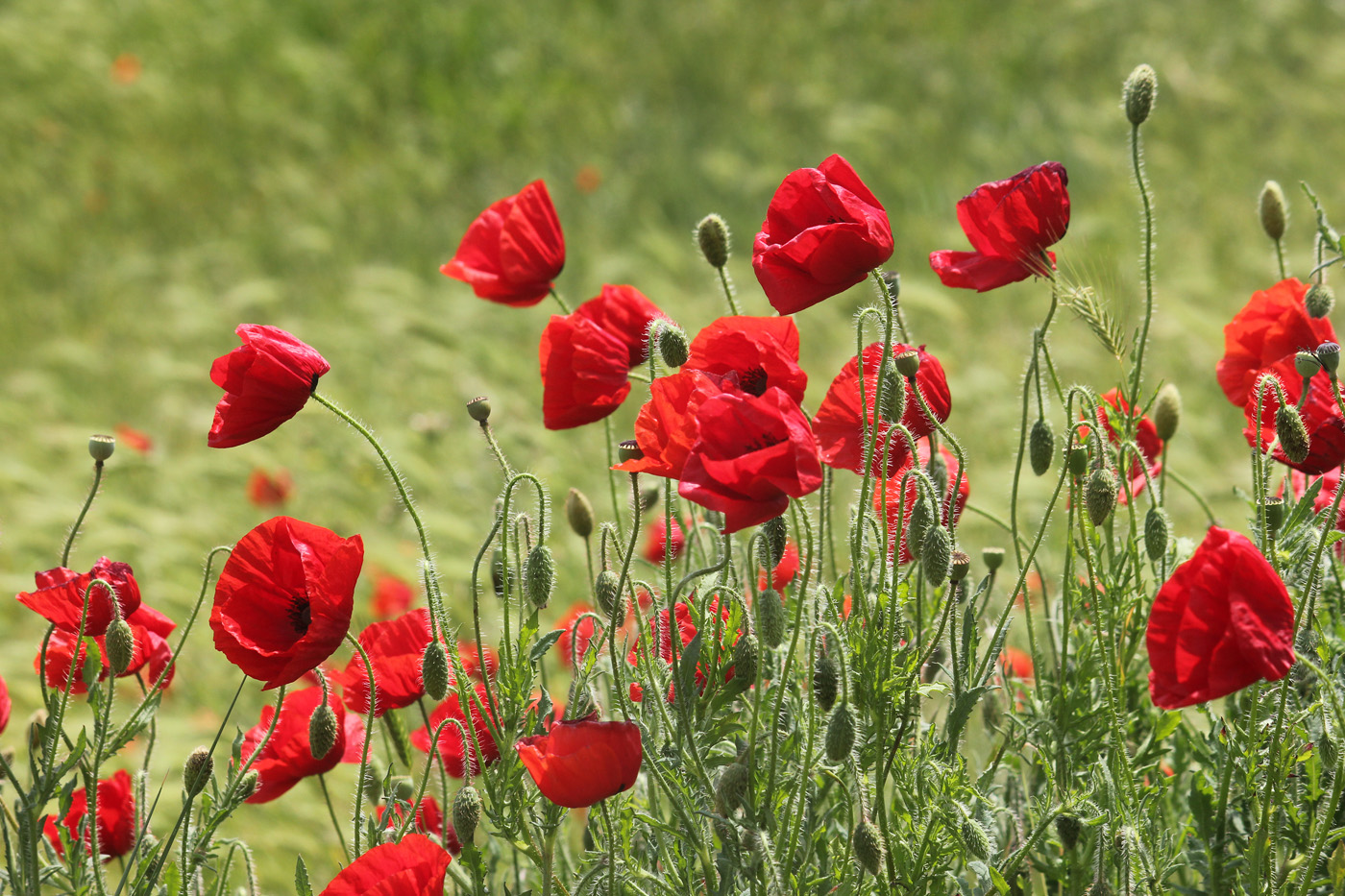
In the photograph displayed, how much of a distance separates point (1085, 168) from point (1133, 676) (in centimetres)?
364

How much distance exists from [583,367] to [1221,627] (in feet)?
1.98

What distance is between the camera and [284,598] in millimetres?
1090

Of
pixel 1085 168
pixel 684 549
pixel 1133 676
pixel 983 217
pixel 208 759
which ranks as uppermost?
pixel 1085 168

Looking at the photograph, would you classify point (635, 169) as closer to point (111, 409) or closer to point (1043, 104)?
point (1043, 104)

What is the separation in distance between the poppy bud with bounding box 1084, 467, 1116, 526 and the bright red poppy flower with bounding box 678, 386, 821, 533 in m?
0.32

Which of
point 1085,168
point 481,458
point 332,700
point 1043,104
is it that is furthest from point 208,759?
point 1043,104

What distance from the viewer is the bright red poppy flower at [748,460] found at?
2.93 feet

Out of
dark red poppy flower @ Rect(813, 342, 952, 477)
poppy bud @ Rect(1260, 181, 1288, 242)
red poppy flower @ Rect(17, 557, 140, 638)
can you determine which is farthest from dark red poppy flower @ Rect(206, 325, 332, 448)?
poppy bud @ Rect(1260, 181, 1288, 242)

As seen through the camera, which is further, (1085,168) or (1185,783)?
(1085,168)

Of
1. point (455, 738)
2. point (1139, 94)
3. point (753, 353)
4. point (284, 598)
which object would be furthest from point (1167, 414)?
point (284, 598)

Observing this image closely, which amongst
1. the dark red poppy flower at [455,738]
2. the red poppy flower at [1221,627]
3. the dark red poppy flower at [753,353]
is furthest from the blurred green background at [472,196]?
the red poppy flower at [1221,627]

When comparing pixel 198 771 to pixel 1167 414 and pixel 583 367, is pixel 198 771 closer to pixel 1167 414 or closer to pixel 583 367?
pixel 583 367

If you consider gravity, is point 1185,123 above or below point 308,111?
below

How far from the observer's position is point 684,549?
1432mm
